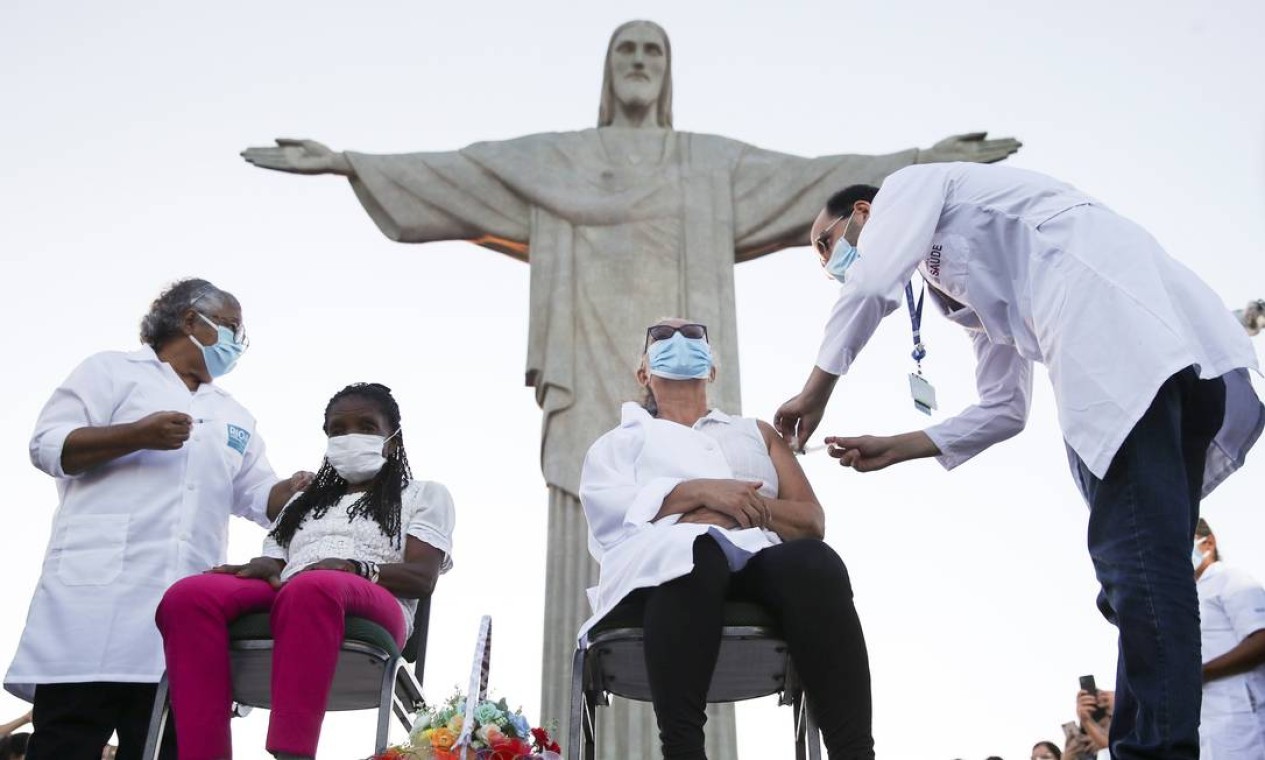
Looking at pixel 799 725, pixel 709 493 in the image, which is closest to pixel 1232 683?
pixel 799 725

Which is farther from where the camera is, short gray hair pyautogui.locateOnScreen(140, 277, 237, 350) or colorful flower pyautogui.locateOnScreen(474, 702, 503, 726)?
short gray hair pyautogui.locateOnScreen(140, 277, 237, 350)

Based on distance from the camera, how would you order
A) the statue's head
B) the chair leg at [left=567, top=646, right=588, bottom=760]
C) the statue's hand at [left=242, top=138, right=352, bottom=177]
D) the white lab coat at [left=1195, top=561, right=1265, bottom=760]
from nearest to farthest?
the chair leg at [left=567, top=646, right=588, bottom=760]
the white lab coat at [left=1195, top=561, right=1265, bottom=760]
the statue's hand at [left=242, top=138, right=352, bottom=177]
the statue's head

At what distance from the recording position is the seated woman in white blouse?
3.23 m

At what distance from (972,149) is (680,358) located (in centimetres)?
378

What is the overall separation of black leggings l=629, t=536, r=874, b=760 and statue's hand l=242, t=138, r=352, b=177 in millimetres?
4396

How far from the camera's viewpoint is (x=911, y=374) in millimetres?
3615

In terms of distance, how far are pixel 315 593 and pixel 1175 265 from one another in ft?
7.14

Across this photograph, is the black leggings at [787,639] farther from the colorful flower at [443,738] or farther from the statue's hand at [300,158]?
the statue's hand at [300,158]

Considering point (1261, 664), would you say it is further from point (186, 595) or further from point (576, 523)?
point (186, 595)

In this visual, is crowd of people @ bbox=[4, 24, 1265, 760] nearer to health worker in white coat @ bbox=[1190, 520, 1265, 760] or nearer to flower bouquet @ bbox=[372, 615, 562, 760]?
health worker in white coat @ bbox=[1190, 520, 1265, 760]

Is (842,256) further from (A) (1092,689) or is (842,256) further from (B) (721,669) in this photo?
(A) (1092,689)

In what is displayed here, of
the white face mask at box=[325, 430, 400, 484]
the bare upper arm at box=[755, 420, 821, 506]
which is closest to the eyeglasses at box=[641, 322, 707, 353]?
the bare upper arm at box=[755, 420, 821, 506]

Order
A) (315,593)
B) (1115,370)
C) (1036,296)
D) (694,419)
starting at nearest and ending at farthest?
(1115,370)
(1036,296)
(315,593)
(694,419)

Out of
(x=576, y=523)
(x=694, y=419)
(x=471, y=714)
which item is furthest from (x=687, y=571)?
(x=576, y=523)
